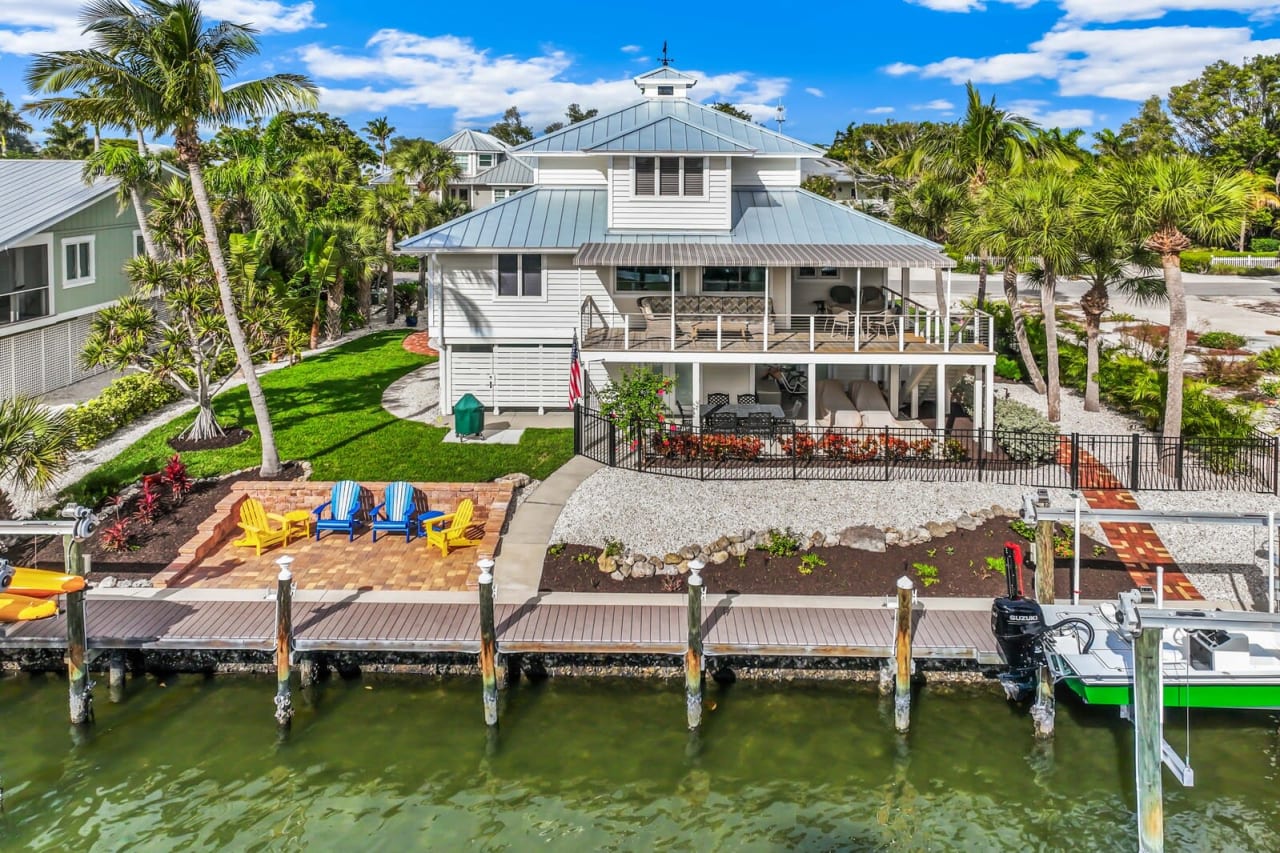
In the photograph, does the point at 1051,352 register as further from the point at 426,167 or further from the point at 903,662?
the point at 426,167

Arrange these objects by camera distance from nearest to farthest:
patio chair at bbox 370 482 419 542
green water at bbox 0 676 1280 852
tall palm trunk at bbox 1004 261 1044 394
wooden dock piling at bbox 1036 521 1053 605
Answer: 1. green water at bbox 0 676 1280 852
2. wooden dock piling at bbox 1036 521 1053 605
3. patio chair at bbox 370 482 419 542
4. tall palm trunk at bbox 1004 261 1044 394

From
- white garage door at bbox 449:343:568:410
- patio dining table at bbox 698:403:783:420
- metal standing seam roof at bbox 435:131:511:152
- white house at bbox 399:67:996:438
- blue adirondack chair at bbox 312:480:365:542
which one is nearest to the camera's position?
blue adirondack chair at bbox 312:480:365:542

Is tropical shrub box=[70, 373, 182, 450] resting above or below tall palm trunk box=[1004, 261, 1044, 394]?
below

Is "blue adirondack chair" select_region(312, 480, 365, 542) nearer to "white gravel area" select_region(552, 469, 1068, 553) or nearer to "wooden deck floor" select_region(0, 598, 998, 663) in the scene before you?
"wooden deck floor" select_region(0, 598, 998, 663)

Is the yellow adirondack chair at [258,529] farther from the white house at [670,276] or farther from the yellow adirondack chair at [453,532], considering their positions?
the white house at [670,276]

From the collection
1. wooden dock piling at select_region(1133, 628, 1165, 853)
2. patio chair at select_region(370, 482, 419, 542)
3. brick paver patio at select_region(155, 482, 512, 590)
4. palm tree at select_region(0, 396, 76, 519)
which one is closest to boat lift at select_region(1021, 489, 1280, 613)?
wooden dock piling at select_region(1133, 628, 1165, 853)

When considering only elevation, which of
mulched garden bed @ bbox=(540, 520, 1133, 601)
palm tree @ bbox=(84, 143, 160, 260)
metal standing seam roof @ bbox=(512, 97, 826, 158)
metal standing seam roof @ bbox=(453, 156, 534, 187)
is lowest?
mulched garden bed @ bbox=(540, 520, 1133, 601)

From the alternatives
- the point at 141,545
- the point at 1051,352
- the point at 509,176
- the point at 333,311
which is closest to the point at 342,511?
the point at 141,545
